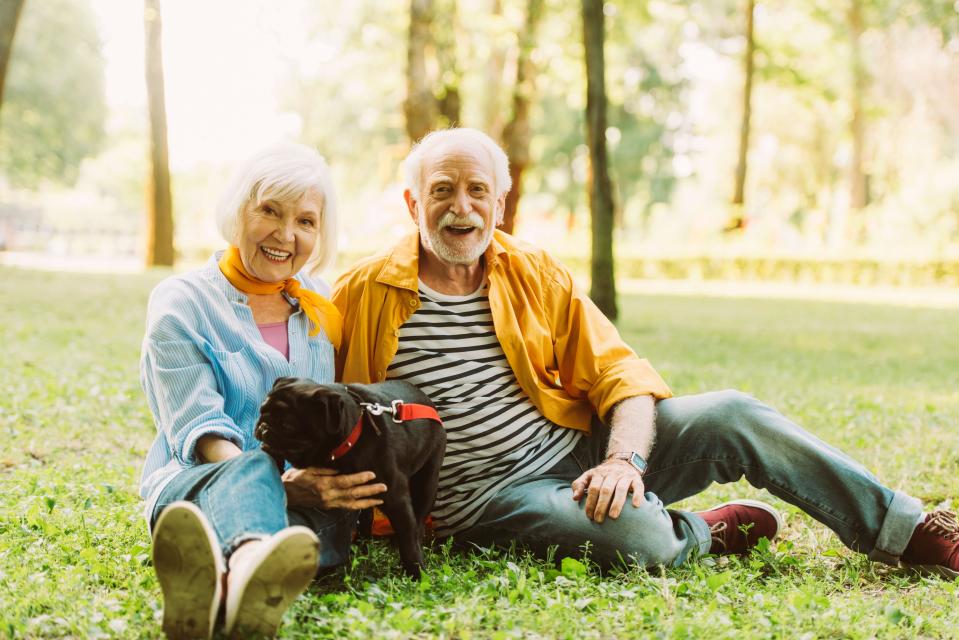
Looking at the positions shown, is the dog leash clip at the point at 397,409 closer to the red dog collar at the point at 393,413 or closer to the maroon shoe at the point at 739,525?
the red dog collar at the point at 393,413

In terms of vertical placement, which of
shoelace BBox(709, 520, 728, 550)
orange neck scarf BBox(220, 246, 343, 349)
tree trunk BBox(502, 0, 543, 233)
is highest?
tree trunk BBox(502, 0, 543, 233)

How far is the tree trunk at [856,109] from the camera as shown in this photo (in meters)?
28.5

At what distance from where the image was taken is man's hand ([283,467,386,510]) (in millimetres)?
2947

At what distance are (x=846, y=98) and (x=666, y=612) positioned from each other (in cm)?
3190

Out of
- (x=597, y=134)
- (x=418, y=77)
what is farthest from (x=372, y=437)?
(x=418, y=77)

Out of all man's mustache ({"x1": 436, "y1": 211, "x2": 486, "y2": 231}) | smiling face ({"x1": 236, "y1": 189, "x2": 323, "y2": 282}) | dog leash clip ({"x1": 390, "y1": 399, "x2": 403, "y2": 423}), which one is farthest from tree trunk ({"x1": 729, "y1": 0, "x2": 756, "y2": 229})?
dog leash clip ({"x1": 390, "y1": 399, "x2": 403, "y2": 423})

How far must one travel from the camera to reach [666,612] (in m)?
2.85

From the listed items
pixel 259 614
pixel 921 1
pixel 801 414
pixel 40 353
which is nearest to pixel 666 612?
pixel 259 614

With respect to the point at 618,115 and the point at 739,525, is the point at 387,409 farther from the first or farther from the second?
the point at 618,115

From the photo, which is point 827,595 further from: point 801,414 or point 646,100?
point 646,100

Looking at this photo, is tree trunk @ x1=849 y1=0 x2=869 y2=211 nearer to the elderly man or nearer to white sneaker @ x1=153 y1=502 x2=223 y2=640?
the elderly man


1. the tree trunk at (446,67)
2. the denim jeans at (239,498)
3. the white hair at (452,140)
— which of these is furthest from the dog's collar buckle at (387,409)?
the tree trunk at (446,67)

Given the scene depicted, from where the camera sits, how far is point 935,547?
3340mm

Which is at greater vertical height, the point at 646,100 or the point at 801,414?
the point at 646,100
